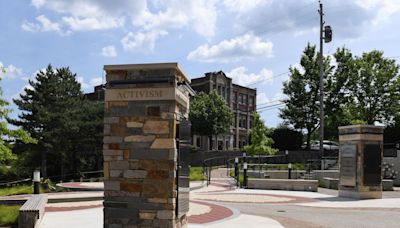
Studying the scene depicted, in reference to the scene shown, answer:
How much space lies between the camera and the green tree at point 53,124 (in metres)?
37.9

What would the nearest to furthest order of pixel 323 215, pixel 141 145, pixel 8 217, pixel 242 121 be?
pixel 141 145 < pixel 8 217 < pixel 323 215 < pixel 242 121

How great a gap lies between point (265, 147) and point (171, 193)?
107 ft

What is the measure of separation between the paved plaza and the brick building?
137ft

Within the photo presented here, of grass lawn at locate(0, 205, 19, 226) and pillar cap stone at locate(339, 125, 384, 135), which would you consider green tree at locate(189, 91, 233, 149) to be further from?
grass lawn at locate(0, 205, 19, 226)

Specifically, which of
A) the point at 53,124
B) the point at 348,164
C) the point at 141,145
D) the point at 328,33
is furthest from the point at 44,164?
the point at 141,145

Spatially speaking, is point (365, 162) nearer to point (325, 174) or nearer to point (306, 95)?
point (325, 174)

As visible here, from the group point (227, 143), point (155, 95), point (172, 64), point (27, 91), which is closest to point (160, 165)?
point (155, 95)

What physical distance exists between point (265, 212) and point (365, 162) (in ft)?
22.1

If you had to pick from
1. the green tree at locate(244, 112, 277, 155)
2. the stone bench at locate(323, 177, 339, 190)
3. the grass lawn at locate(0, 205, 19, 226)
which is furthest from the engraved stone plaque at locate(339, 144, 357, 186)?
the green tree at locate(244, 112, 277, 155)

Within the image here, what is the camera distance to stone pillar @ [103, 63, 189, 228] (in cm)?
818

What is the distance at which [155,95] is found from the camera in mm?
8227

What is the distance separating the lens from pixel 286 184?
874 inches

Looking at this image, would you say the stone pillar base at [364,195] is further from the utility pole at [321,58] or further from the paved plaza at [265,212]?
the utility pole at [321,58]

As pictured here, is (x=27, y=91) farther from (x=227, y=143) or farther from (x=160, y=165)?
(x=160, y=165)
